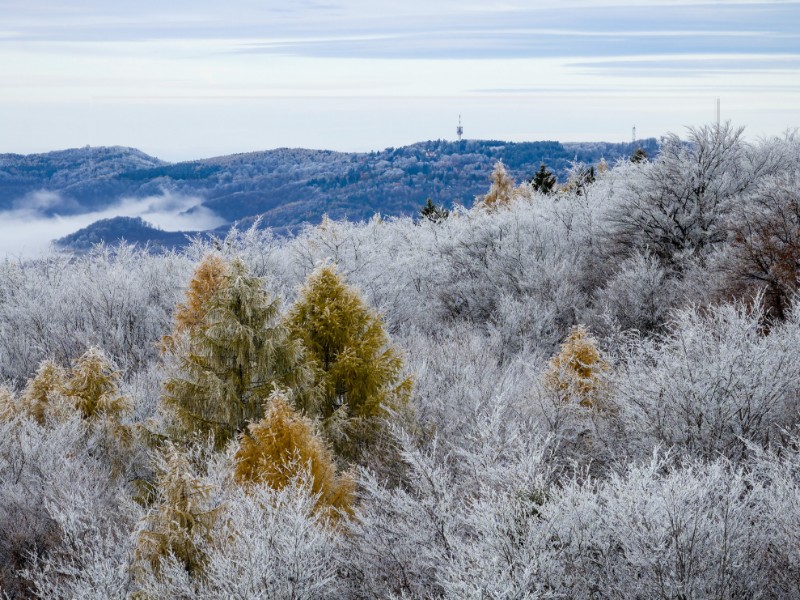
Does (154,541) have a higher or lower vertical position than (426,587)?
higher

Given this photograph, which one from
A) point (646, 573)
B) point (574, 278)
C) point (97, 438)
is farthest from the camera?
point (574, 278)

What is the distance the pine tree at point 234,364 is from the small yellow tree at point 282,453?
1.77 metres

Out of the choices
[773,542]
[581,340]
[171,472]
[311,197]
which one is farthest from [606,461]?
[311,197]

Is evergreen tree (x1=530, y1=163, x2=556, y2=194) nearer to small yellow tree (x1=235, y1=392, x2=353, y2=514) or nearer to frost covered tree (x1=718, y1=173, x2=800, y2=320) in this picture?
frost covered tree (x1=718, y1=173, x2=800, y2=320)

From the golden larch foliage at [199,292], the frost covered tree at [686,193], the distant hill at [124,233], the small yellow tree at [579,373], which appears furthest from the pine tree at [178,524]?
the distant hill at [124,233]

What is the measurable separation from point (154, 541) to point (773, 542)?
834 centimetres

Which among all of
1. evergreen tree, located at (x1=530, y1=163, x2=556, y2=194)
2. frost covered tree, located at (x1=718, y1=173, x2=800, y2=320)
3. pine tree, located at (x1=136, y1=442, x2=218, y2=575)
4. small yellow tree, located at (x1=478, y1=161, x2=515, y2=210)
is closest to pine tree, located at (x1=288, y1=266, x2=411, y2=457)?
pine tree, located at (x1=136, y1=442, x2=218, y2=575)

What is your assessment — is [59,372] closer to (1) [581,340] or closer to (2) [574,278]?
(1) [581,340]

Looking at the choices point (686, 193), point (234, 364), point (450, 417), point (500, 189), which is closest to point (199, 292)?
point (234, 364)

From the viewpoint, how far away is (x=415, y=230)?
1646 inches

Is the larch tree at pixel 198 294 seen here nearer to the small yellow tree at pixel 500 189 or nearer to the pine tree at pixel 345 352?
the pine tree at pixel 345 352

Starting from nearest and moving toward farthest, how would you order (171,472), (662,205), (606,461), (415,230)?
(171,472)
(606,461)
(662,205)
(415,230)

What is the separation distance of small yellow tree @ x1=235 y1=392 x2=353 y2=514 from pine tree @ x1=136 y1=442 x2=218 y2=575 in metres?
1.89

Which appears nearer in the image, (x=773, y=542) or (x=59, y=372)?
(x=773, y=542)
